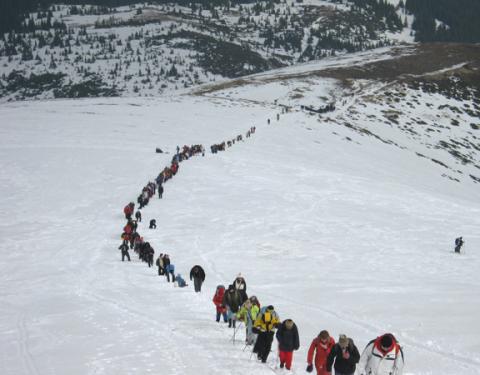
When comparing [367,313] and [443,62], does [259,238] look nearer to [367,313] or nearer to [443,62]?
[367,313]

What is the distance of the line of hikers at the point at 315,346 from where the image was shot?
7.26 meters

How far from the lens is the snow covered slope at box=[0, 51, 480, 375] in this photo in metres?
10.9

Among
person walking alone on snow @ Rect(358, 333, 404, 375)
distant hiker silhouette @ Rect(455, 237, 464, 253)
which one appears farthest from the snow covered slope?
person walking alone on snow @ Rect(358, 333, 404, 375)

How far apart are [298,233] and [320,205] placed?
6519 millimetres

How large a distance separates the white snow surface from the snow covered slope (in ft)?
0.26

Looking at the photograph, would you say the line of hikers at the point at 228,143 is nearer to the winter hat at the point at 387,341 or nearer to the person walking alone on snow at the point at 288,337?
the person walking alone on snow at the point at 288,337

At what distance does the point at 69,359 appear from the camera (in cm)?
989

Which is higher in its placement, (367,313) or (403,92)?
(403,92)

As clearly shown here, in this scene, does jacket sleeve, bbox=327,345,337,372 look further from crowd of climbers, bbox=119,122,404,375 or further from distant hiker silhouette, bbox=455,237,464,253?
distant hiker silhouette, bbox=455,237,464,253

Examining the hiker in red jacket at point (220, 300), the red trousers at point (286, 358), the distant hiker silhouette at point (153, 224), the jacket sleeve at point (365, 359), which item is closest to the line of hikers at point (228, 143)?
the distant hiker silhouette at point (153, 224)

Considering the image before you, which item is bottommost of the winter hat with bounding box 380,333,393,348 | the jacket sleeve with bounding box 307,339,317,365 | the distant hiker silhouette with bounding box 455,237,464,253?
the distant hiker silhouette with bounding box 455,237,464,253

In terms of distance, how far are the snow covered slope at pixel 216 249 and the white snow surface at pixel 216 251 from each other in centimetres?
8

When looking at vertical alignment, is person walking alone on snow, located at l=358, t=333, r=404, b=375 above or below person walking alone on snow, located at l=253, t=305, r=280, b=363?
above

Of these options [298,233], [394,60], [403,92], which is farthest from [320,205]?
[394,60]
